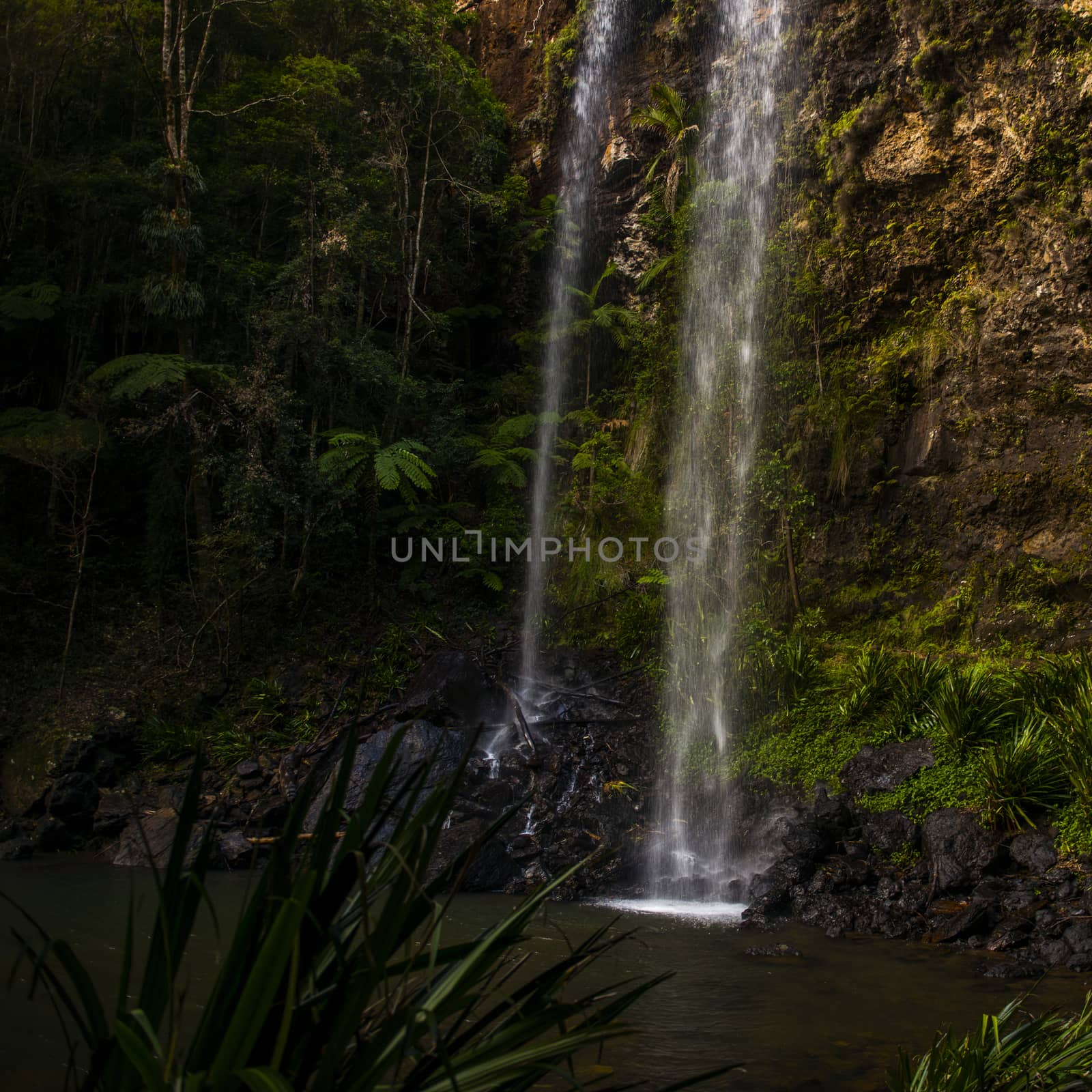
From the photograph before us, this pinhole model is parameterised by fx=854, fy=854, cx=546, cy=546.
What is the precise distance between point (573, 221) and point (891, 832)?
1440 centimetres

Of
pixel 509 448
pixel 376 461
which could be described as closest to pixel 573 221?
pixel 509 448

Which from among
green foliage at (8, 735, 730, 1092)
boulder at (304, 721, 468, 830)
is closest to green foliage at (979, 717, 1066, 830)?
boulder at (304, 721, 468, 830)

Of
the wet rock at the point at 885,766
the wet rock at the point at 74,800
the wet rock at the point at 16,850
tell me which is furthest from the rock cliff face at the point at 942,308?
the wet rock at the point at 16,850

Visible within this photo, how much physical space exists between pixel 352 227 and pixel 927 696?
11682 millimetres

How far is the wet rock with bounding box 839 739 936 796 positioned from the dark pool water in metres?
2.04

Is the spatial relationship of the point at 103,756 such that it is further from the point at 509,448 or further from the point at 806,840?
the point at 806,840

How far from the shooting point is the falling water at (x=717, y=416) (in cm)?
996

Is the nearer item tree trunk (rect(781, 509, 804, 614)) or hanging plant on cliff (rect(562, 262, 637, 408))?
tree trunk (rect(781, 509, 804, 614))

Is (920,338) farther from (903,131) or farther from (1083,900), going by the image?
(1083,900)

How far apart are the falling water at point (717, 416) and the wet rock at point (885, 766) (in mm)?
1428

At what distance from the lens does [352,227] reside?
1470 cm

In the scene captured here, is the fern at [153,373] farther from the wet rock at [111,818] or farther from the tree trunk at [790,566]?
the tree trunk at [790,566]

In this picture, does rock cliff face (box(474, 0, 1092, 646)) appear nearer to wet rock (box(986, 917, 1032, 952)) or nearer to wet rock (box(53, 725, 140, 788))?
wet rock (box(986, 917, 1032, 952))

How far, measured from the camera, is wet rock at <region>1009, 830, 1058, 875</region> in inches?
265
